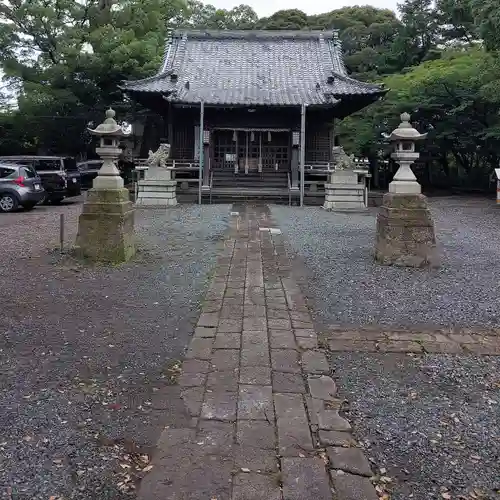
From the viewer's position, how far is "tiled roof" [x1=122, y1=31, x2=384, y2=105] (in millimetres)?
20922

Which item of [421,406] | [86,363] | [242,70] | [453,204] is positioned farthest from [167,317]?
[242,70]

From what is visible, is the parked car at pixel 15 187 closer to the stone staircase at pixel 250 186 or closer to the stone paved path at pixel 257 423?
the stone staircase at pixel 250 186

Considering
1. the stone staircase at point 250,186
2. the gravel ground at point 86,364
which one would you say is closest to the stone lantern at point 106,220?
the gravel ground at point 86,364

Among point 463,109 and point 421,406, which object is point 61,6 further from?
point 421,406

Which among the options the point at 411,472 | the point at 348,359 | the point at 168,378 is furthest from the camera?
the point at 348,359

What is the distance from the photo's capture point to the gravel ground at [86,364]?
8.67ft

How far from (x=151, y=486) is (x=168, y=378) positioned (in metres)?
1.32

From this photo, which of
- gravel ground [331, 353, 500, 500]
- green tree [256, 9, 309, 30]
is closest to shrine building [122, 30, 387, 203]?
gravel ground [331, 353, 500, 500]

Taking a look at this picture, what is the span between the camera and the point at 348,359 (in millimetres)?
4203

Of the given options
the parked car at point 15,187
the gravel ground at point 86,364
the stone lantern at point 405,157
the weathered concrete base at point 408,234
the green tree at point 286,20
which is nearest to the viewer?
the gravel ground at point 86,364

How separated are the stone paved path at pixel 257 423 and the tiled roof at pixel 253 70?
54.2 feet

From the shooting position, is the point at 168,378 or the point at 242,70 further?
the point at 242,70

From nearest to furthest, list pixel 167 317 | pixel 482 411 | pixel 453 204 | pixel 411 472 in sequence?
pixel 411 472 → pixel 482 411 → pixel 167 317 → pixel 453 204

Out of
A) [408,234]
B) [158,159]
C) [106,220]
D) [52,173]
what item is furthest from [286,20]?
[106,220]
